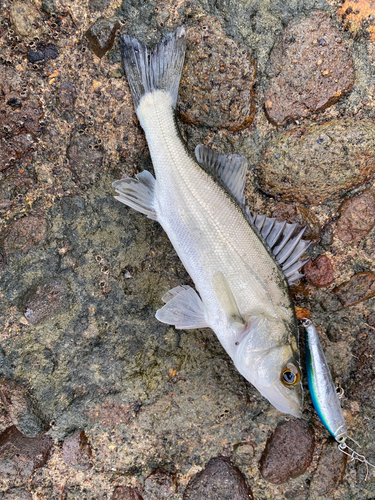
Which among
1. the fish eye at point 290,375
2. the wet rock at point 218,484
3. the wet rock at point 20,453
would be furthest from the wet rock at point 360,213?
the wet rock at point 20,453

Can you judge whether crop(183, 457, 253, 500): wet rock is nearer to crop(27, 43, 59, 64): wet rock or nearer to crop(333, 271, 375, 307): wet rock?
crop(333, 271, 375, 307): wet rock

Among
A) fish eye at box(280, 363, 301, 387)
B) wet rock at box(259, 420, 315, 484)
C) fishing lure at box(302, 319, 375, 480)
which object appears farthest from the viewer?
wet rock at box(259, 420, 315, 484)

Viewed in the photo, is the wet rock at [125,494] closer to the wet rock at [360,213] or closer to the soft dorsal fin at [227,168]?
the soft dorsal fin at [227,168]

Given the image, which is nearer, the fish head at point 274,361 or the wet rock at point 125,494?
the fish head at point 274,361

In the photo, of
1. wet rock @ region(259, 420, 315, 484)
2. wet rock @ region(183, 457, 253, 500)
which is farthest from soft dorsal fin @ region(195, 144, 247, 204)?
wet rock @ region(183, 457, 253, 500)

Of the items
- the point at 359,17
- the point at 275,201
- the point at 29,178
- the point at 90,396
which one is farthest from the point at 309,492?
the point at 359,17

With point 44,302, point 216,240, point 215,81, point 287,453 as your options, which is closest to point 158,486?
point 287,453

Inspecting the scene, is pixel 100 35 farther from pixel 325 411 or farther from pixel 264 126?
pixel 325 411
